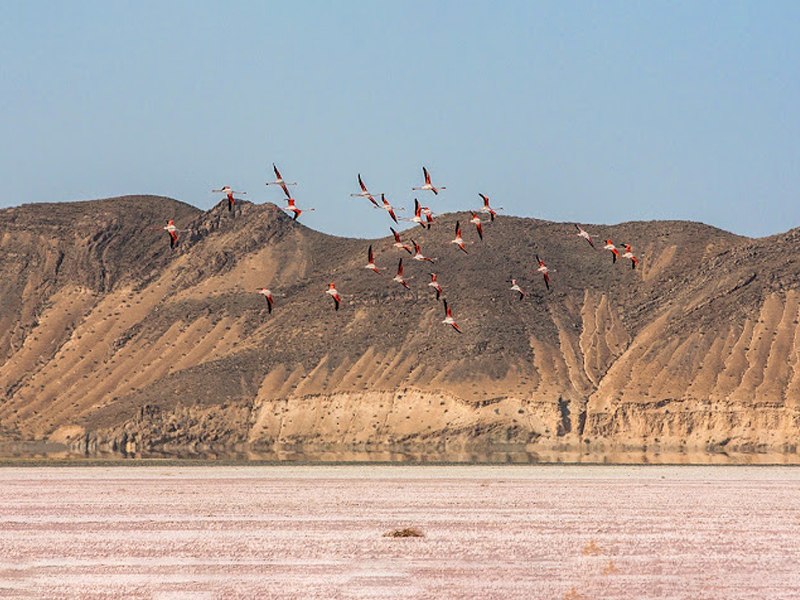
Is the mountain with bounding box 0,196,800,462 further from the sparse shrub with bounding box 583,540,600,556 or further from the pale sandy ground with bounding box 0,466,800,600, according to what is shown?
the sparse shrub with bounding box 583,540,600,556

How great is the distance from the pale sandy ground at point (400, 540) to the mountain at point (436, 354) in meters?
53.1

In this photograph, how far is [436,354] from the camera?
156 m

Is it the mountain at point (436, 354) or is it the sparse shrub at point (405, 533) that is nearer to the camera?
the sparse shrub at point (405, 533)

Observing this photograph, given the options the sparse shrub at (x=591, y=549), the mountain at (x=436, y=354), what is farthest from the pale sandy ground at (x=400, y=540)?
the mountain at (x=436, y=354)

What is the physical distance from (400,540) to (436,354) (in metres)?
106

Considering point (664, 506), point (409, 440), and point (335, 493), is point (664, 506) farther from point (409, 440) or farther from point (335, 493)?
point (409, 440)

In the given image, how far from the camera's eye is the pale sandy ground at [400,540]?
38.8 meters

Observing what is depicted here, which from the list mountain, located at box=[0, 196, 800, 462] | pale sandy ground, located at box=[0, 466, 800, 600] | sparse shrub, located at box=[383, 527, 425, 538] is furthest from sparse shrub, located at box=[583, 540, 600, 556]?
mountain, located at box=[0, 196, 800, 462]

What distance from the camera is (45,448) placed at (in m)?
151

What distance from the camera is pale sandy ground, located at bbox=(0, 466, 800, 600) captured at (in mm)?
38844

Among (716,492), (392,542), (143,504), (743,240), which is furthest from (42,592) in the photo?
(743,240)

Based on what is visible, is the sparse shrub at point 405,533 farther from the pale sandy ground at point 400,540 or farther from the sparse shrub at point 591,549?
the sparse shrub at point 591,549

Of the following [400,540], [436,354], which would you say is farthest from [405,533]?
[436,354]

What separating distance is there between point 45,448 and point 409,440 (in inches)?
1551
